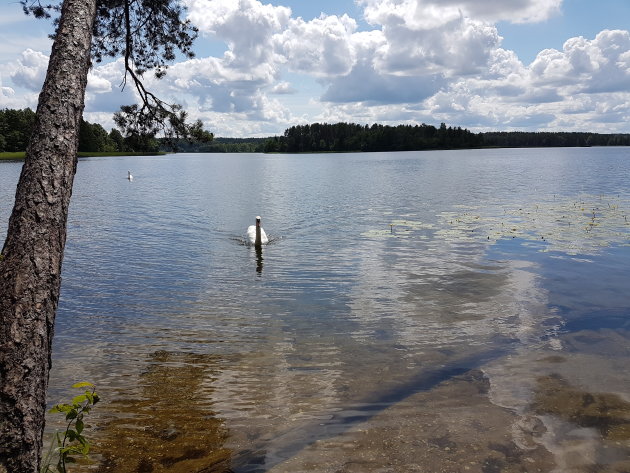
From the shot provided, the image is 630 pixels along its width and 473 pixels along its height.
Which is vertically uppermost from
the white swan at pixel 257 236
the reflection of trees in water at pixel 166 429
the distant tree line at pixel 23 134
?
the distant tree line at pixel 23 134

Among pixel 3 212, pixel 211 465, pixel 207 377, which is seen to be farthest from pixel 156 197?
pixel 211 465

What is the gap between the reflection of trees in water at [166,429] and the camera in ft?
20.2

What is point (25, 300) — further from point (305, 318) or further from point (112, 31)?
point (112, 31)

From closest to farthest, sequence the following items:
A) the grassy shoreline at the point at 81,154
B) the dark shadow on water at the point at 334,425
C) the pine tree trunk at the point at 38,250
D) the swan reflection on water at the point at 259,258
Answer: the pine tree trunk at the point at 38,250 → the dark shadow on water at the point at 334,425 → the swan reflection on water at the point at 259,258 → the grassy shoreline at the point at 81,154

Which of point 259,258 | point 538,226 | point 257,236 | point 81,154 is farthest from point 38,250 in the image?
point 81,154

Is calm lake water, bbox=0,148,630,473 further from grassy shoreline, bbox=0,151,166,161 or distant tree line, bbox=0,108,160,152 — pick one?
grassy shoreline, bbox=0,151,166,161

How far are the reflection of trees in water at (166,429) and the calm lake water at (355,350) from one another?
3 cm

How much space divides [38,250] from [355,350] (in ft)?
22.4

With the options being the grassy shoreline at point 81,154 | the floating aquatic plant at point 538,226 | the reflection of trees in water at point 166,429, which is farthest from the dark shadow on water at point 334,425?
the grassy shoreline at point 81,154

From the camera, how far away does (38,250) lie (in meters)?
4.58

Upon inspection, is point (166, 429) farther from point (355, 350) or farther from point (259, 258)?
point (259, 258)

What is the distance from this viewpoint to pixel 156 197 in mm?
45656

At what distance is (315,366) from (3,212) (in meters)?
29.8

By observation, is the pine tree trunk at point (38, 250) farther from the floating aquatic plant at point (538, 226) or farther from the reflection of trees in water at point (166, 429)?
the floating aquatic plant at point (538, 226)
